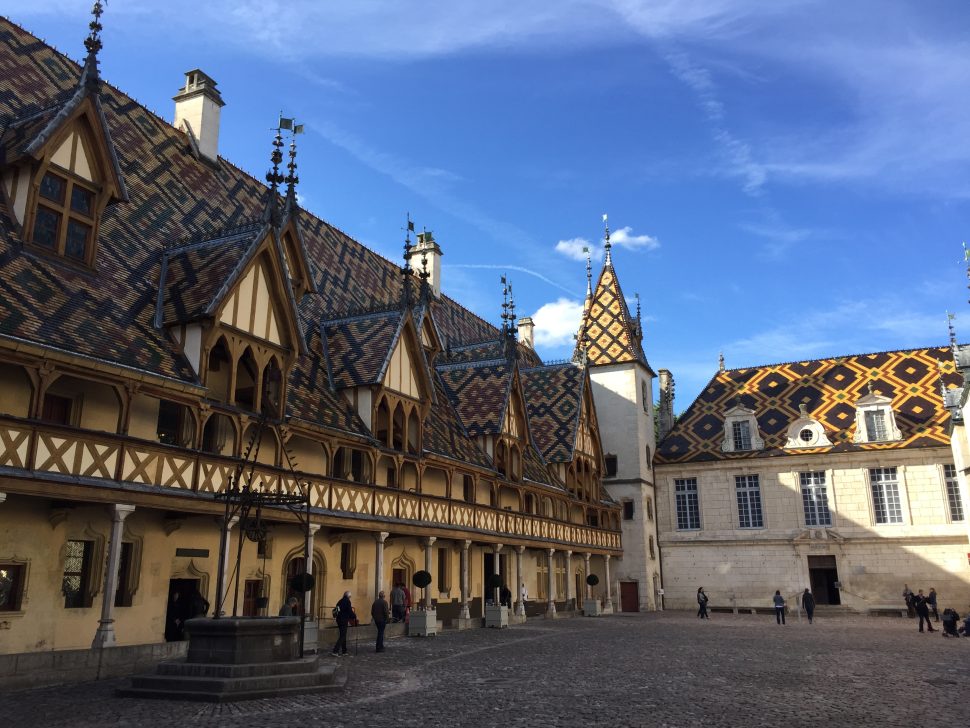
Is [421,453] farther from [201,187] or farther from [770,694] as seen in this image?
[770,694]

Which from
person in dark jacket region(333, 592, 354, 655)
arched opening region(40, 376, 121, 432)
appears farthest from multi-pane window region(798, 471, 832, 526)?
arched opening region(40, 376, 121, 432)

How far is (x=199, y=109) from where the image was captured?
24516mm

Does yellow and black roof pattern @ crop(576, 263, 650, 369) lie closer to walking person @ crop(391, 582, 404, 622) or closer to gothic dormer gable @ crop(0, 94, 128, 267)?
walking person @ crop(391, 582, 404, 622)

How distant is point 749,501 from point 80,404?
111 ft

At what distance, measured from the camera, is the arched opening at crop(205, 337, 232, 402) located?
16.8 meters

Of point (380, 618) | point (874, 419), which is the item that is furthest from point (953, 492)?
point (380, 618)

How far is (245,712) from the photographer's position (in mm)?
9430

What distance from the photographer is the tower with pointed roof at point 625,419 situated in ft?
131

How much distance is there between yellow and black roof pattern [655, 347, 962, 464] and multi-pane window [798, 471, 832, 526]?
1.31 meters

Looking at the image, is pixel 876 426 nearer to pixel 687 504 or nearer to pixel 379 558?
pixel 687 504

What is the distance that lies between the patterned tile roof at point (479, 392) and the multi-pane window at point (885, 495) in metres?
20.1

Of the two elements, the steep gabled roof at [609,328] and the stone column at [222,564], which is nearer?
the stone column at [222,564]

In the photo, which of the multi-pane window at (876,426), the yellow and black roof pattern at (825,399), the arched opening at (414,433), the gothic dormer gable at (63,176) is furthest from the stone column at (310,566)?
the multi-pane window at (876,426)

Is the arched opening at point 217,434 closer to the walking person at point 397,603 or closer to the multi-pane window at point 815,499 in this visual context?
the walking person at point 397,603
